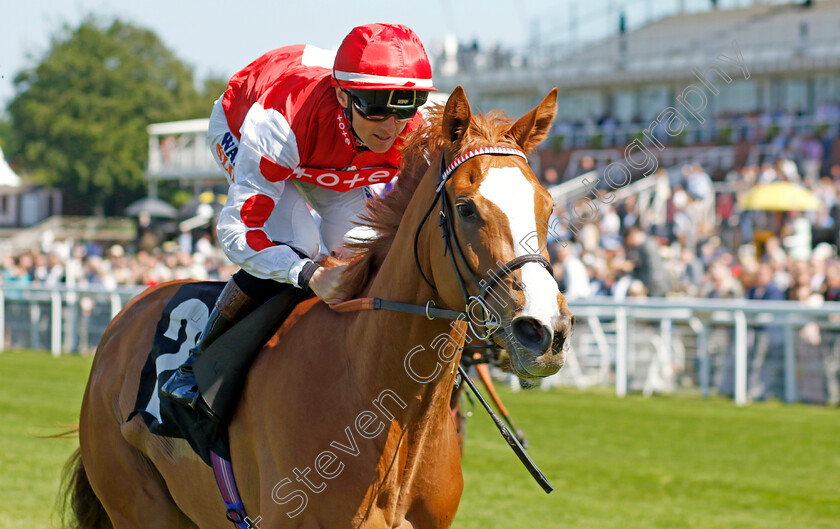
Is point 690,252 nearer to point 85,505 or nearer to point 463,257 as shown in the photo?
point 85,505

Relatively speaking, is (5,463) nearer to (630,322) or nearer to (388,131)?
(388,131)

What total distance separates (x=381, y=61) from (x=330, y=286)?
75cm

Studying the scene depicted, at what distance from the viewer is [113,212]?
183ft

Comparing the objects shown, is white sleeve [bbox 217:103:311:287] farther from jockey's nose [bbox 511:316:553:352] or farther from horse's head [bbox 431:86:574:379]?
jockey's nose [bbox 511:316:553:352]

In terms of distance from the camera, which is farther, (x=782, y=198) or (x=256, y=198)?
(x=782, y=198)

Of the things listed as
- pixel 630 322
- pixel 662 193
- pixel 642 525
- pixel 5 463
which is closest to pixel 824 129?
pixel 662 193

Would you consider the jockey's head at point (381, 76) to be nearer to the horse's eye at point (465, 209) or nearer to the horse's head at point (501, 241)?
the horse's head at point (501, 241)

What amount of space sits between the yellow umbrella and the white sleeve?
12.2 meters

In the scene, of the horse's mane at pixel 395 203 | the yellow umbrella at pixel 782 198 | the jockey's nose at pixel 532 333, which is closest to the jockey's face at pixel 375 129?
the horse's mane at pixel 395 203

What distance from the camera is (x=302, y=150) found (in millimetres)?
3332

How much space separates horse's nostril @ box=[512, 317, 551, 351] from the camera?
2.37 metres

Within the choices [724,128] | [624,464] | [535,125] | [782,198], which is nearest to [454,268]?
[535,125]

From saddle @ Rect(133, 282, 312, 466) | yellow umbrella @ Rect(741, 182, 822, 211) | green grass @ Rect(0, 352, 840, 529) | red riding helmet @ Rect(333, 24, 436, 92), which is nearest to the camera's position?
red riding helmet @ Rect(333, 24, 436, 92)

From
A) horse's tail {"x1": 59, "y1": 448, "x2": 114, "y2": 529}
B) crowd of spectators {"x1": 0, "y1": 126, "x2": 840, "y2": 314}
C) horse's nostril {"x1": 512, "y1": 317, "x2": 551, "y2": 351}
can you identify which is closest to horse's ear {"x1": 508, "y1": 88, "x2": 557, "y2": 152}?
horse's nostril {"x1": 512, "y1": 317, "x2": 551, "y2": 351}
